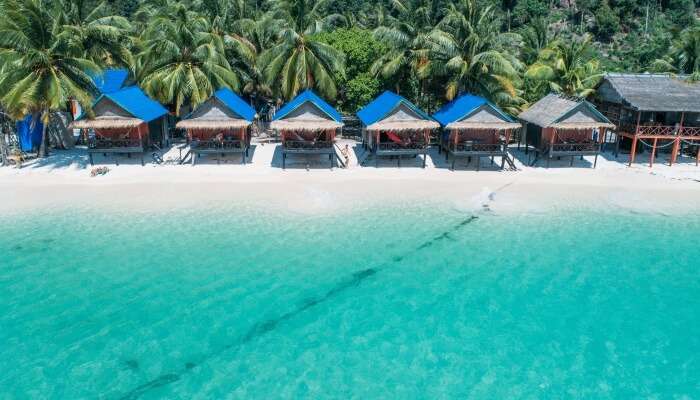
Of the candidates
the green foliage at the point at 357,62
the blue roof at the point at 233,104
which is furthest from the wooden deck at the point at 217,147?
the green foliage at the point at 357,62

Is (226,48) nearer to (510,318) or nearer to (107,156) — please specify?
(107,156)

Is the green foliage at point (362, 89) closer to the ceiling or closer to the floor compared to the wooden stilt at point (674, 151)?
closer to the ceiling

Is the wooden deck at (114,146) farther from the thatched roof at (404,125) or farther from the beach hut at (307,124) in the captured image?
the thatched roof at (404,125)

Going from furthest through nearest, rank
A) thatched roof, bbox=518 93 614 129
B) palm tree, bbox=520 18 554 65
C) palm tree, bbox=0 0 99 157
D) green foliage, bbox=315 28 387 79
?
palm tree, bbox=520 18 554 65 → green foliage, bbox=315 28 387 79 → thatched roof, bbox=518 93 614 129 → palm tree, bbox=0 0 99 157

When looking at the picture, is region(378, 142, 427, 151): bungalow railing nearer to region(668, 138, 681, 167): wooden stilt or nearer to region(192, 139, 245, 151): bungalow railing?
region(192, 139, 245, 151): bungalow railing

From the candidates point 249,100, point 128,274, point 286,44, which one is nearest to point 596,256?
point 128,274

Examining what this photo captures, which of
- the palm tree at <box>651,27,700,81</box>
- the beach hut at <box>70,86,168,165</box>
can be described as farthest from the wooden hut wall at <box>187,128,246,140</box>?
the palm tree at <box>651,27,700,81</box>

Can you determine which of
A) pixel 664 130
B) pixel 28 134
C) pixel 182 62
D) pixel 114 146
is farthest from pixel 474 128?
pixel 28 134
